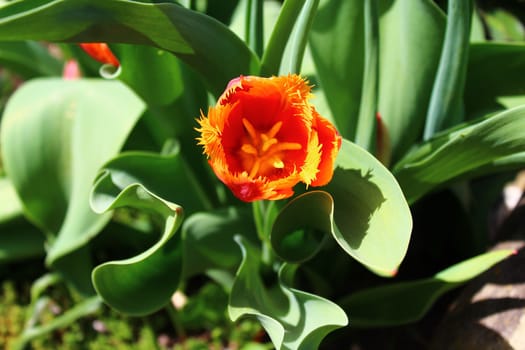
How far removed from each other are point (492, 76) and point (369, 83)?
0.34 m

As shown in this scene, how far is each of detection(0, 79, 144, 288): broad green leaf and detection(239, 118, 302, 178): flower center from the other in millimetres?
407

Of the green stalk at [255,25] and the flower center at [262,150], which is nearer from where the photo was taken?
the flower center at [262,150]

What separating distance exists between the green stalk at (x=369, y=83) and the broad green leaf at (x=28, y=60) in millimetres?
845

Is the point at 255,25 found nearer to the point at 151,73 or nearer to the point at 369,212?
the point at 151,73

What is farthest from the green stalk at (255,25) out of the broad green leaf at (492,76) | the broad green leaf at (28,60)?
the broad green leaf at (28,60)

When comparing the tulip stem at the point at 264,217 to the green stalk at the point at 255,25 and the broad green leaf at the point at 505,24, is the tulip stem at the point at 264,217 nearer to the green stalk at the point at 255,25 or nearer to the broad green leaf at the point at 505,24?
the green stalk at the point at 255,25

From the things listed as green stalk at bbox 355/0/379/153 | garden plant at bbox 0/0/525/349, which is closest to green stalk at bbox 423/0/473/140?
garden plant at bbox 0/0/525/349

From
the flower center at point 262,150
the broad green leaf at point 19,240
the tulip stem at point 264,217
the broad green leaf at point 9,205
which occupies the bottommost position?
the broad green leaf at point 19,240

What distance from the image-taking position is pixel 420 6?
1.11 m

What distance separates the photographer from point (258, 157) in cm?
93

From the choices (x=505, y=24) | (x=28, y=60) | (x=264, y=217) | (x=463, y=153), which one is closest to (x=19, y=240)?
(x=28, y=60)

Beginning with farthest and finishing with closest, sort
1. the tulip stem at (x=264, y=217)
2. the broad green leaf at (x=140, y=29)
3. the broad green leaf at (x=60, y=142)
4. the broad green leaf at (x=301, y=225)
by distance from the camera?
the broad green leaf at (x=60, y=142)
the tulip stem at (x=264, y=217)
the broad green leaf at (x=301, y=225)
the broad green leaf at (x=140, y=29)

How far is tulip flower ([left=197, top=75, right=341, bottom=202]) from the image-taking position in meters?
0.84

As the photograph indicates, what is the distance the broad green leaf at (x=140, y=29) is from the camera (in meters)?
0.81
